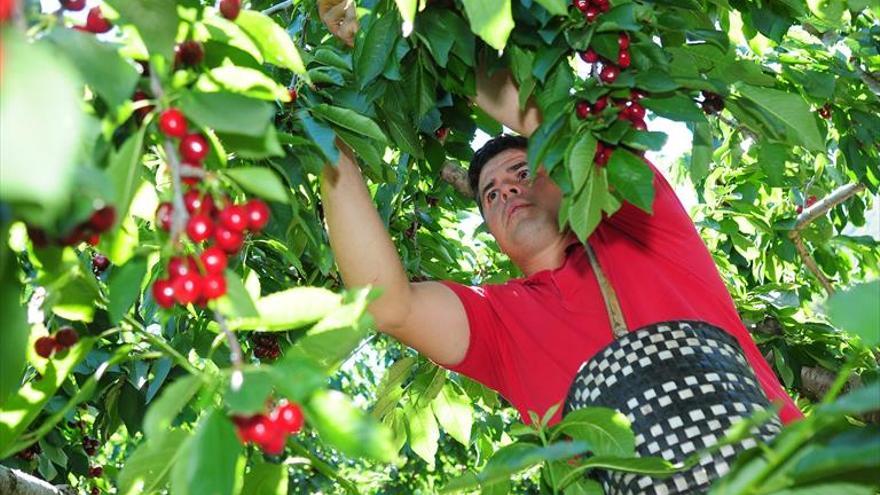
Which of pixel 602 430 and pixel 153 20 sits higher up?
pixel 153 20

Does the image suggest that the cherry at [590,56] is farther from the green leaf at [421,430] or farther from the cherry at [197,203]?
the green leaf at [421,430]

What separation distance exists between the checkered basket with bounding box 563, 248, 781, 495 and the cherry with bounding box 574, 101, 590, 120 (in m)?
0.37

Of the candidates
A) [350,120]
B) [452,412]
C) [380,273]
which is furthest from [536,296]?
[350,120]

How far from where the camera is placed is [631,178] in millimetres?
1372

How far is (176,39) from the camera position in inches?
40.6

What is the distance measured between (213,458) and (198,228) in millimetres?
208

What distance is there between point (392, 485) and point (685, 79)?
19.9 feet

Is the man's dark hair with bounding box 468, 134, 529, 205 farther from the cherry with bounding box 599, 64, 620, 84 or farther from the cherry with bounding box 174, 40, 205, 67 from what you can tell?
the cherry with bounding box 174, 40, 205, 67

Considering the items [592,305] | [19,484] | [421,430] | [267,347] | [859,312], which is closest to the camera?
[859,312]

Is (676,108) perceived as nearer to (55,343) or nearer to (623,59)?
(623,59)

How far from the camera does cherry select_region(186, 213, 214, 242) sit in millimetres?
873

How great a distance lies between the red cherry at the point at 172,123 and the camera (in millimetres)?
877

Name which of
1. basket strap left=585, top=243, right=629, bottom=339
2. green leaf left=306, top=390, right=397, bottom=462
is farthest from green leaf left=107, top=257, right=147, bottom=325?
basket strap left=585, top=243, right=629, bottom=339

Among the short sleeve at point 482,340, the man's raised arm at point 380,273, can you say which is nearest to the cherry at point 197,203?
the man's raised arm at point 380,273
